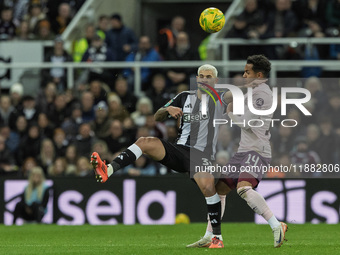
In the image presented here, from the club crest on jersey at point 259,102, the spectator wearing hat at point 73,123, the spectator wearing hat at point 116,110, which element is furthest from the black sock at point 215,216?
the spectator wearing hat at point 73,123

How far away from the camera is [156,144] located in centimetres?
1127

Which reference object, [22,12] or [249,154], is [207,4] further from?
[249,154]

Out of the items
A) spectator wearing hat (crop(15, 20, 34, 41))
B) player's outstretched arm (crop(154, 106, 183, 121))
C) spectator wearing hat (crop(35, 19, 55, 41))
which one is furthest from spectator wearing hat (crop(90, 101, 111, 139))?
player's outstretched arm (crop(154, 106, 183, 121))

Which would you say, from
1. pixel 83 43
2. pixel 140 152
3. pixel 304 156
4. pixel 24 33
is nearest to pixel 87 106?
pixel 83 43

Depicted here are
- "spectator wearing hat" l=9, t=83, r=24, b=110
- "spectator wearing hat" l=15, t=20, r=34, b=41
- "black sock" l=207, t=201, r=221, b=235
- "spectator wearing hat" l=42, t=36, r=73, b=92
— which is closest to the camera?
"black sock" l=207, t=201, r=221, b=235

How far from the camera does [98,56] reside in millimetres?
19750

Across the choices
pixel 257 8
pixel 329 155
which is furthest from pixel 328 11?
pixel 329 155

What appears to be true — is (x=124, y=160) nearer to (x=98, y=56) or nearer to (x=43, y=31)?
(x=98, y=56)

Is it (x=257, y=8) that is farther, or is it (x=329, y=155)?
(x=257, y=8)

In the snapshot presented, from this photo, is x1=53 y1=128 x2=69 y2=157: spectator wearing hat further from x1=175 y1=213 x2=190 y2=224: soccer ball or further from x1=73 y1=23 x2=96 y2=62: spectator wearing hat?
x1=175 y1=213 x2=190 y2=224: soccer ball

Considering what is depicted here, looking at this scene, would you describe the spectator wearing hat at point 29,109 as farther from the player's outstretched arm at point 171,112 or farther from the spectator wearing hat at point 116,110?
the player's outstretched arm at point 171,112

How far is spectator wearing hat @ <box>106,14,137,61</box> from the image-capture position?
785 inches

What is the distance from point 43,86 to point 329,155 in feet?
19.7

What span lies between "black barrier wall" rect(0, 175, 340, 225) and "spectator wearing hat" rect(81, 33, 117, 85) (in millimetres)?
3077
